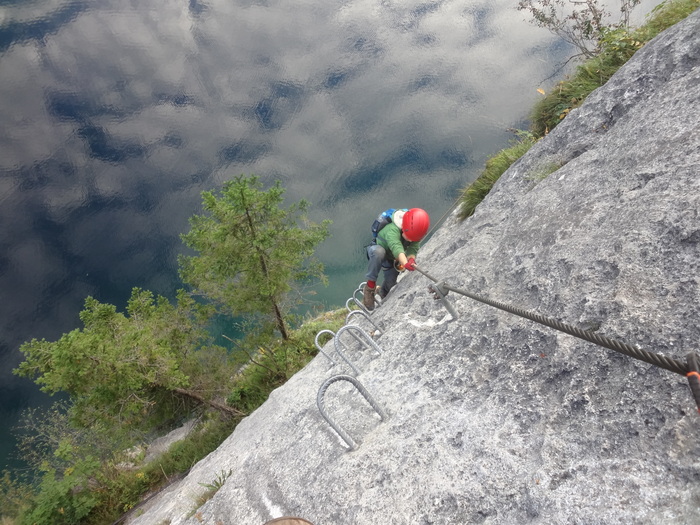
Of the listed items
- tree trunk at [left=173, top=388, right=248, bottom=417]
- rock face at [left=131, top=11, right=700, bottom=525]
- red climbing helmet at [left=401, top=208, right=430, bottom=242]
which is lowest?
rock face at [left=131, top=11, right=700, bottom=525]

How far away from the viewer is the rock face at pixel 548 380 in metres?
2.63

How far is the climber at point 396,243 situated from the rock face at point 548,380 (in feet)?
3.90

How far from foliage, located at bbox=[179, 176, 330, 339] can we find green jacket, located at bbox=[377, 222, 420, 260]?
517 centimetres

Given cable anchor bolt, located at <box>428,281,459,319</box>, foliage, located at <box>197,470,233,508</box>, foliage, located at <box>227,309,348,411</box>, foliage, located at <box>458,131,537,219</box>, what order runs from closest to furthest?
cable anchor bolt, located at <box>428,281,459,319</box>
foliage, located at <box>197,470,233,508</box>
foliage, located at <box>458,131,537,219</box>
foliage, located at <box>227,309,348,411</box>

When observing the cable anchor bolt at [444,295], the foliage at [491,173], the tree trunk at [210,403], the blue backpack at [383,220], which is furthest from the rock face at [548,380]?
the tree trunk at [210,403]

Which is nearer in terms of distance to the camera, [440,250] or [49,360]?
[440,250]

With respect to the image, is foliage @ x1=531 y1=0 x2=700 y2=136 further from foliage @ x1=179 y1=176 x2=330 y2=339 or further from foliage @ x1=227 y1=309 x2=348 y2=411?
foliage @ x1=227 y1=309 x2=348 y2=411

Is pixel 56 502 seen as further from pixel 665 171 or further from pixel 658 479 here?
pixel 665 171

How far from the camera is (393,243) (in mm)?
7191

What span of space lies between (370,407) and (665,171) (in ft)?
11.6

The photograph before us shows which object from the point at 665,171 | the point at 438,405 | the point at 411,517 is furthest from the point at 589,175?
the point at 411,517

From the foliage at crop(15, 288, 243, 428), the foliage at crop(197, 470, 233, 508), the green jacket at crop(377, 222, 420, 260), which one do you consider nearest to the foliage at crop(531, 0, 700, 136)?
the green jacket at crop(377, 222, 420, 260)

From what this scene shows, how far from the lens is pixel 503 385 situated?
3.54 m

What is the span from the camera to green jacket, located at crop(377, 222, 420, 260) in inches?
281
